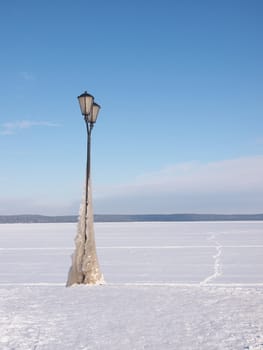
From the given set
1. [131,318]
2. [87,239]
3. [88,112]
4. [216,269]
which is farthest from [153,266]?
[131,318]

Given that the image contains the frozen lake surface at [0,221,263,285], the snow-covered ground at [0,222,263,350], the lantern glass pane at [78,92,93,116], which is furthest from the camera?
the frozen lake surface at [0,221,263,285]

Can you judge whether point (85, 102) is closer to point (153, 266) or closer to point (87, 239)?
point (87, 239)

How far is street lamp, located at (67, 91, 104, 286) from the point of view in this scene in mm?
8961

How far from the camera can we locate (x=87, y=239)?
9289mm

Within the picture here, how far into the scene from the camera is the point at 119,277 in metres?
13.4

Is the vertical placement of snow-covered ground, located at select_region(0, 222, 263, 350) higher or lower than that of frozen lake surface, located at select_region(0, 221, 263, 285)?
higher

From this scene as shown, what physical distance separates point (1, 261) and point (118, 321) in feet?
44.0

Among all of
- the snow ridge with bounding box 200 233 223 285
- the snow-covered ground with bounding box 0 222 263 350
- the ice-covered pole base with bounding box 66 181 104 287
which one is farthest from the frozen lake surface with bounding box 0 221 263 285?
the snow-covered ground with bounding box 0 222 263 350

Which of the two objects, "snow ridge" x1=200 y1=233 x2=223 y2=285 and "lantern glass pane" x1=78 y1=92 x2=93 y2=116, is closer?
"lantern glass pane" x1=78 y1=92 x2=93 y2=116

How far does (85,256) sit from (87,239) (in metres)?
0.37

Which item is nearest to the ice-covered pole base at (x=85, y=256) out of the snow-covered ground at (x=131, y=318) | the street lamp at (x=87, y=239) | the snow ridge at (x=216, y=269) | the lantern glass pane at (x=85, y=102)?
the street lamp at (x=87, y=239)

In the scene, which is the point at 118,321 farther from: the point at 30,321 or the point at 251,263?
the point at 251,263

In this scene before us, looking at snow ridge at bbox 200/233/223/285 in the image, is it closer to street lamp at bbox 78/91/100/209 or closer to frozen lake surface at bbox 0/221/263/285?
frozen lake surface at bbox 0/221/263/285

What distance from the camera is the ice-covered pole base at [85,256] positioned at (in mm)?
8953
